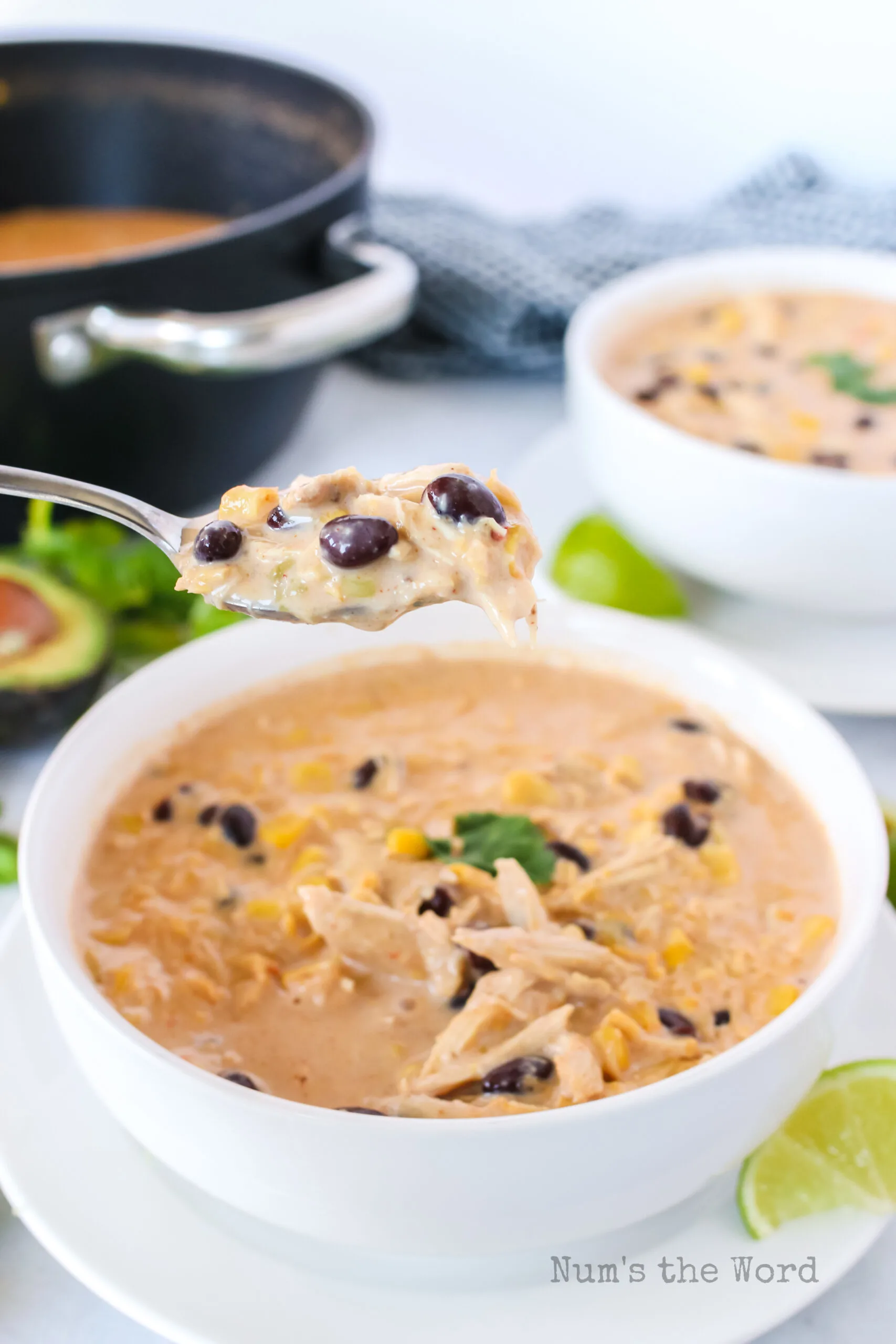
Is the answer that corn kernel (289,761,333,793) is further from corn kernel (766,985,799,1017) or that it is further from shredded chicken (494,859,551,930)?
corn kernel (766,985,799,1017)

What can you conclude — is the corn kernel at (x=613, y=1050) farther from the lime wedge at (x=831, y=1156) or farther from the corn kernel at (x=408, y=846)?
the corn kernel at (x=408, y=846)

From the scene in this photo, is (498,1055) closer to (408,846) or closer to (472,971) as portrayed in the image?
(472,971)

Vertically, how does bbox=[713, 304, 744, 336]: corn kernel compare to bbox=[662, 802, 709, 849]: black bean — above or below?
above

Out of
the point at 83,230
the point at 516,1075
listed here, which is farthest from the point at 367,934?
the point at 83,230

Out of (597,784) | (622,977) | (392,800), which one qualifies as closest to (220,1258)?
(622,977)

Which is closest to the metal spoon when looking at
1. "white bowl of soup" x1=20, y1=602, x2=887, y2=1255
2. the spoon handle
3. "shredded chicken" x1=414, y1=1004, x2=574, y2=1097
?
the spoon handle

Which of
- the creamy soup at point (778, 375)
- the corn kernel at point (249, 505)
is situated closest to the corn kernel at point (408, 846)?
the corn kernel at point (249, 505)

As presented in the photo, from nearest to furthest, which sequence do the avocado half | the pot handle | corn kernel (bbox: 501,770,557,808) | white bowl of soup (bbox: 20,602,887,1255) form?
white bowl of soup (bbox: 20,602,887,1255) → corn kernel (bbox: 501,770,557,808) → the avocado half → the pot handle

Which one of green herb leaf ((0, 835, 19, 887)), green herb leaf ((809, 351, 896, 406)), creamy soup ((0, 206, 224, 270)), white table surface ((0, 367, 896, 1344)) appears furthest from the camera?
creamy soup ((0, 206, 224, 270))
